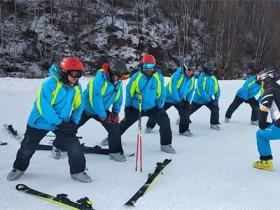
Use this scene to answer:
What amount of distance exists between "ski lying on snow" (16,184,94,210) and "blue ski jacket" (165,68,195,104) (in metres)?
4.26

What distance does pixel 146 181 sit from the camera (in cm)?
493

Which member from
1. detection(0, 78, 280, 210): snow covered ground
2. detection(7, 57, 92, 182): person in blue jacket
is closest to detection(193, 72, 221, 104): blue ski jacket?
detection(0, 78, 280, 210): snow covered ground

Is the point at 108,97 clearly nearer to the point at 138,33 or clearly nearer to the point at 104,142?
the point at 104,142

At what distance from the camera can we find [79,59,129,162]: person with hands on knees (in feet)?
18.7

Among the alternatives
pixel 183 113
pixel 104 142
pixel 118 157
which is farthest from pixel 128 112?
pixel 183 113

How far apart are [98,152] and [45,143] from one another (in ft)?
3.86

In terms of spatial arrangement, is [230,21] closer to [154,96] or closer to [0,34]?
[0,34]

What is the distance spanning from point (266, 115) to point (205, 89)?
12.3 ft

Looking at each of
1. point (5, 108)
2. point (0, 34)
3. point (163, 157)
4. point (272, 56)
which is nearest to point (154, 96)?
point (163, 157)

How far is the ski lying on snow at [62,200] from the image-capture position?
3.97 metres

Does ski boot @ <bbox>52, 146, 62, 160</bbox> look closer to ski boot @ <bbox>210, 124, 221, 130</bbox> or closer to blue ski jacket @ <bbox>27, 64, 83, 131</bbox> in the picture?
blue ski jacket @ <bbox>27, 64, 83, 131</bbox>

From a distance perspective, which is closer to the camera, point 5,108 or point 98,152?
point 98,152

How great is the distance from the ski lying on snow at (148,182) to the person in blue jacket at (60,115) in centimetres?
75

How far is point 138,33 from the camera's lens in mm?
24875
